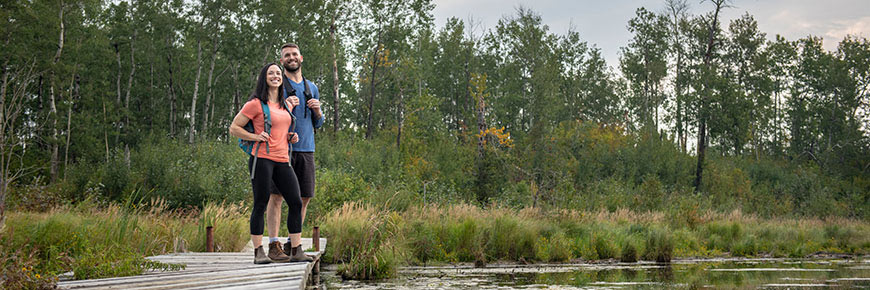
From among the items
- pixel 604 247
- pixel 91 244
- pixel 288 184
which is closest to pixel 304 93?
pixel 288 184

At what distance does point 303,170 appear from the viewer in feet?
20.2

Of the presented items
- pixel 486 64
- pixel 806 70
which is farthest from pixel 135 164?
pixel 806 70

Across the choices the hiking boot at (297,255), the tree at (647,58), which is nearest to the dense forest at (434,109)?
the tree at (647,58)

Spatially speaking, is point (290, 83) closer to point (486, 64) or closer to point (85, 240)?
point (85, 240)

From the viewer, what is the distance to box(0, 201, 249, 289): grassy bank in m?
5.84

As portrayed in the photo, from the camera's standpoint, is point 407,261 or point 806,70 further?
point 806,70

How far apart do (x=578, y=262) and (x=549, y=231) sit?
4.33ft

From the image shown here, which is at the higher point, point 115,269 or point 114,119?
point 114,119

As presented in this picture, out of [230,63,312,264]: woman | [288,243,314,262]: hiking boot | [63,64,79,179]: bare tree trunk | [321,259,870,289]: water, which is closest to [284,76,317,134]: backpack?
[230,63,312,264]: woman

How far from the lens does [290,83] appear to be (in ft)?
20.2

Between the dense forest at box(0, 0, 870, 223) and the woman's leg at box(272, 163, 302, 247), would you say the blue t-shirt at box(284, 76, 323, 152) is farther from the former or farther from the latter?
the dense forest at box(0, 0, 870, 223)

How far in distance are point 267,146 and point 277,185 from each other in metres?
0.36

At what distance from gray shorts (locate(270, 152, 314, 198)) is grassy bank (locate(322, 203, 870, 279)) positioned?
9.55 ft

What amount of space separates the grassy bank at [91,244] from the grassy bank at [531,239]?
6.49 ft
